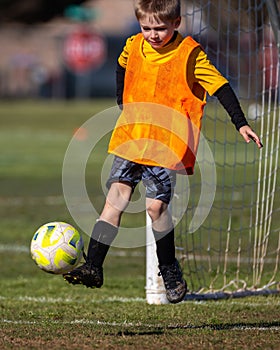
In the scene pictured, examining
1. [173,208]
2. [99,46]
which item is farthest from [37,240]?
[99,46]

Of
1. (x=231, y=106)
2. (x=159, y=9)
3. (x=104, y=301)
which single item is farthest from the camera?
(x=104, y=301)

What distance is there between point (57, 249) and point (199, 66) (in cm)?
139

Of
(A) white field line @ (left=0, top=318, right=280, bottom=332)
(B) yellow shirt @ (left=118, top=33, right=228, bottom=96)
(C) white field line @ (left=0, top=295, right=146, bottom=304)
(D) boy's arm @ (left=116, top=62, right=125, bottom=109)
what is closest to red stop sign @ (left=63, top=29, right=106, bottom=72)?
(C) white field line @ (left=0, top=295, right=146, bottom=304)

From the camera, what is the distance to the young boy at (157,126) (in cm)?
596

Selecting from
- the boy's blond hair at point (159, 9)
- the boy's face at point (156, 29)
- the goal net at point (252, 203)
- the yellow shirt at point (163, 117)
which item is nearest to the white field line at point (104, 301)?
the goal net at point (252, 203)

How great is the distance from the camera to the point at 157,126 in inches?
237

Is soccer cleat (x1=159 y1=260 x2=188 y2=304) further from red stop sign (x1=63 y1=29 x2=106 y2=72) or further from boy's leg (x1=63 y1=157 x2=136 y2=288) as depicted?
red stop sign (x1=63 y1=29 x2=106 y2=72)

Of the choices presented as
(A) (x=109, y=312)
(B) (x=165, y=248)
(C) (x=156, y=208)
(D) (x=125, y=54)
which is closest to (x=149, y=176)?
(C) (x=156, y=208)

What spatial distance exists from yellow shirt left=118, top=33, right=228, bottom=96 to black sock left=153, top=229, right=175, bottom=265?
3.15 ft

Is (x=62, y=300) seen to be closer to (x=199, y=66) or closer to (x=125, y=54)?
(x=125, y=54)

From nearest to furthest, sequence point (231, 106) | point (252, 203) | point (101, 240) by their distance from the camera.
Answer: point (231, 106) → point (101, 240) → point (252, 203)

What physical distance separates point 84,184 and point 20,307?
29.5ft

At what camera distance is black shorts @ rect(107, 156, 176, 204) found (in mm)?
6047

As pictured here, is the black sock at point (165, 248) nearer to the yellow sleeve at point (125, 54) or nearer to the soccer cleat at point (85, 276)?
the soccer cleat at point (85, 276)
